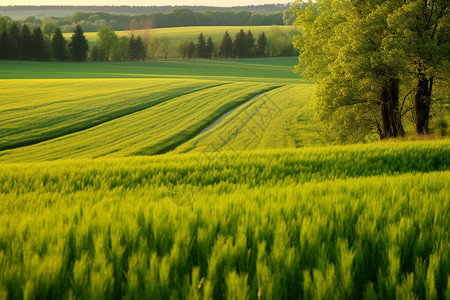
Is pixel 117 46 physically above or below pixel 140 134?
above

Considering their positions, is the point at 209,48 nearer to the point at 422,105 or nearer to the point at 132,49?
the point at 132,49

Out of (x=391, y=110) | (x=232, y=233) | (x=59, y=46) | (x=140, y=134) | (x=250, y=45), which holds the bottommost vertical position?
(x=140, y=134)

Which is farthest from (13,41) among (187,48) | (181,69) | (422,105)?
(422,105)

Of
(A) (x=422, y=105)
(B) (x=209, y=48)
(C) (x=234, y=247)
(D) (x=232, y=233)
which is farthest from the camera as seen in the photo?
(B) (x=209, y=48)

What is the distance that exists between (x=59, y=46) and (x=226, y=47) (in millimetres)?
59239

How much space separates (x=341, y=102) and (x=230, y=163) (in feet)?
58.0

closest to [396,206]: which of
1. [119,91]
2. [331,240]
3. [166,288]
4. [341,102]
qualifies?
[331,240]

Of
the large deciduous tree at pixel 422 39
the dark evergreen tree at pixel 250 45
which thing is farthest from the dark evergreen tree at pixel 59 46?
the large deciduous tree at pixel 422 39

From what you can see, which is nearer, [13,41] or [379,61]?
[379,61]

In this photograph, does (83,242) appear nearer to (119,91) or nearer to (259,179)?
(259,179)

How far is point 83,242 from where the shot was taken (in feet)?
6.32

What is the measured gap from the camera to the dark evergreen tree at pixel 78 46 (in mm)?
101812

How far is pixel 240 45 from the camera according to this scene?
12288cm

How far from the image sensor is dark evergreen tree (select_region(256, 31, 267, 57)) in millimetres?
124569
